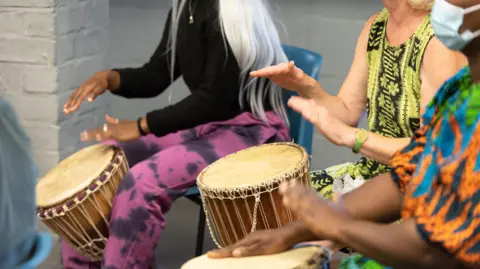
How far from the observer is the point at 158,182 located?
2.39 meters

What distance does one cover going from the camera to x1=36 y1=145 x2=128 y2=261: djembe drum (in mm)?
2314

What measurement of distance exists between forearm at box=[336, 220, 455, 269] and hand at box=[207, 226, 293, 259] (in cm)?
37

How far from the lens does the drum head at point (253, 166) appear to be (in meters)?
2.06

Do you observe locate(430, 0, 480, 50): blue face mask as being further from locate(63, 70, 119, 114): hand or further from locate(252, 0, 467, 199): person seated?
locate(63, 70, 119, 114): hand

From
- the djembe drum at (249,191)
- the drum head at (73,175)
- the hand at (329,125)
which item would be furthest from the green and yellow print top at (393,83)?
the drum head at (73,175)

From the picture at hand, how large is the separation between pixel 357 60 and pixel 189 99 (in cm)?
56

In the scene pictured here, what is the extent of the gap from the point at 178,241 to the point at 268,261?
1.60 m

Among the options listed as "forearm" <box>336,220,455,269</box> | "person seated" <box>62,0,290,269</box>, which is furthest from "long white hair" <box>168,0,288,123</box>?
"forearm" <box>336,220,455,269</box>

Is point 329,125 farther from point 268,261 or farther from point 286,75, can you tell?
point 268,261

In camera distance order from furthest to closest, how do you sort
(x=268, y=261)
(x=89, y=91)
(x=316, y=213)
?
(x=89, y=91) → (x=268, y=261) → (x=316, y=213)

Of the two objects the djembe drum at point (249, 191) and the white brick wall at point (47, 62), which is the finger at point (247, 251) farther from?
the white brick wall at point (47, 62)

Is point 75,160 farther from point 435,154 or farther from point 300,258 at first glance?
point 435,154

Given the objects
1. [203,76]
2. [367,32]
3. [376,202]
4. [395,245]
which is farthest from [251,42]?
[395,245]

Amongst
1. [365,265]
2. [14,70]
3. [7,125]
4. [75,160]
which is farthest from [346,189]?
[14,70]
